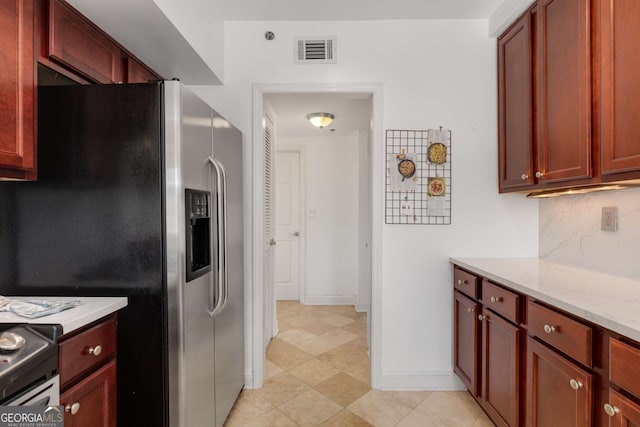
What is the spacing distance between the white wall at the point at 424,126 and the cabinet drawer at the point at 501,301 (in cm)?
48

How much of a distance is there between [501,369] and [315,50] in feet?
7.32

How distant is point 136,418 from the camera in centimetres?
128

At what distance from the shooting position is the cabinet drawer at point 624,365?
920mm

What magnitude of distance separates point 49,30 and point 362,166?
3.06 m

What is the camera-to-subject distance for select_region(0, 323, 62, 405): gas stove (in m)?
0.78

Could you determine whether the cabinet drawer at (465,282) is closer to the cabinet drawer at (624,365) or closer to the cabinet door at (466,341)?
the cabinet door at (466,341)

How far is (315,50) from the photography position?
2.22m

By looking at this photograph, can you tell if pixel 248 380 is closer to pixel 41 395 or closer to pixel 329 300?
pixel 41 395

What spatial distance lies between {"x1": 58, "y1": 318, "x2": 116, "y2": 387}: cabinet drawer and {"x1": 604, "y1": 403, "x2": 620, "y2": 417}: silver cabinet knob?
1.69 m

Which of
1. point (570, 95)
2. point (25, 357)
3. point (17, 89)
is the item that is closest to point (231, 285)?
point (25, 357)

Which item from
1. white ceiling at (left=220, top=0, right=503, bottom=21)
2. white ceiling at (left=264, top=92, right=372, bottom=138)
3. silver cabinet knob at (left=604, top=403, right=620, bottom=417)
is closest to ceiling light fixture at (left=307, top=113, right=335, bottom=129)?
white ceiling at (left=264, top=92, right=372, bottom=138)

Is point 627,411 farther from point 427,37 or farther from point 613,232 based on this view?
point 427,37

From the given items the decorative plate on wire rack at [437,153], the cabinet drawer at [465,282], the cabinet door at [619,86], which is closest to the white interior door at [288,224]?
the decorative plate on wire rack at [437,153]

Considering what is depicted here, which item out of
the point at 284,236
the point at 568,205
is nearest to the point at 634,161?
the point at 568,205
